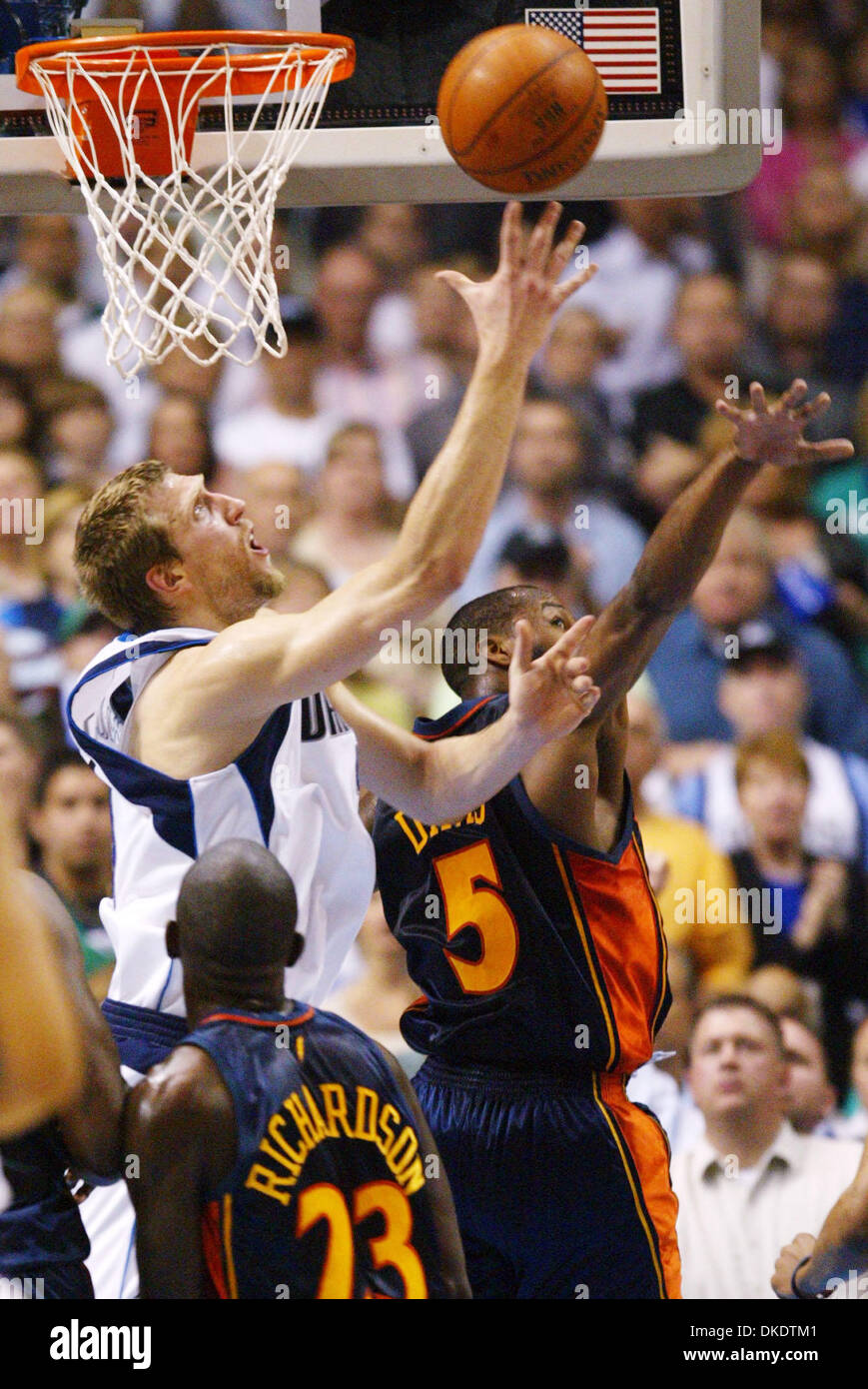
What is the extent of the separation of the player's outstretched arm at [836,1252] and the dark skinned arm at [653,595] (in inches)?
35.1

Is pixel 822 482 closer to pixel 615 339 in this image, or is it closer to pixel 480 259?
pixel 615 339

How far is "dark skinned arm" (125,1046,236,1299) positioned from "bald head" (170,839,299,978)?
0.17 meters

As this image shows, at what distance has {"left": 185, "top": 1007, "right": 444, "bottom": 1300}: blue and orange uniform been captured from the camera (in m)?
2.69

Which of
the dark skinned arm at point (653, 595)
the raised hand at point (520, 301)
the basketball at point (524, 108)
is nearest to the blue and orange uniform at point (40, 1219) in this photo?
the dark skinned arm at point (653, 595)

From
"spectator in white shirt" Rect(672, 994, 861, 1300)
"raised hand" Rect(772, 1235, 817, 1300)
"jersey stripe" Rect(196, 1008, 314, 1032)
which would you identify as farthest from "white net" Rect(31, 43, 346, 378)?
"spectator in white shirt" Rect(672, 994, 861, 1300)

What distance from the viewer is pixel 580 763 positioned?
11.5 ft

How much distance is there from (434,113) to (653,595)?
1384mm

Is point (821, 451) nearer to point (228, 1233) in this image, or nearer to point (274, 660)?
point (274, 660)

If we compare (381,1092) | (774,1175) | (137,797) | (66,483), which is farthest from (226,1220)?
(66,483)

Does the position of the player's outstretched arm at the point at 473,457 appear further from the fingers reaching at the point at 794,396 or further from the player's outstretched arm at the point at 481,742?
the fingers reaching at the point at 794,396

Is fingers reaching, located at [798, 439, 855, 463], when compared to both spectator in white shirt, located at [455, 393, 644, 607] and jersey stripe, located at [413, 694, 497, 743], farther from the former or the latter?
spectator in white shirt, located at [455, 393, 644, 607]

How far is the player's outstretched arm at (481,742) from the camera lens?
3150 millimetres

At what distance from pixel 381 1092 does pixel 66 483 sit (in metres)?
3.46
